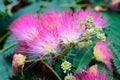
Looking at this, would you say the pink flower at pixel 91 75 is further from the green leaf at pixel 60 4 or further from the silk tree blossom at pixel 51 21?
the green leaf at pixel 60 4

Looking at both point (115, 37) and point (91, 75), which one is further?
point (115, 37)

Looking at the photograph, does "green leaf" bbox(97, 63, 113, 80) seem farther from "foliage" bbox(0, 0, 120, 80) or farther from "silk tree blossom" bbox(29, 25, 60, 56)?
"silk tree blossom" bbox(29, 25, 60, 56)

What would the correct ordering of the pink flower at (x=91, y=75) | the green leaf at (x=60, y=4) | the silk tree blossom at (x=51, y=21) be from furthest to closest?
the green leaf at (x=60, y=4)
the silk tree blossom at (x=51, y=21)
the pink flower at (x=91, y=75)

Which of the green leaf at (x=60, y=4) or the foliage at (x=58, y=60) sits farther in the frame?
the green leaf at (x=60, y=4)

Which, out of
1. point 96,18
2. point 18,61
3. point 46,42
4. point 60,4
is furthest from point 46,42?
point 60,4

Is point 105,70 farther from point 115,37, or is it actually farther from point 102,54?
point 115,37

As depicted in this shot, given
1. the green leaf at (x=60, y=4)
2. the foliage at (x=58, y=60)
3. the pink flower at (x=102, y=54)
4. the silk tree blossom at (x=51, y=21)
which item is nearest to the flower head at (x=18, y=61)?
the foliage at (x=58, y=60)

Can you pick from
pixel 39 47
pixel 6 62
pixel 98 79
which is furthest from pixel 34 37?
pixel 98 79
